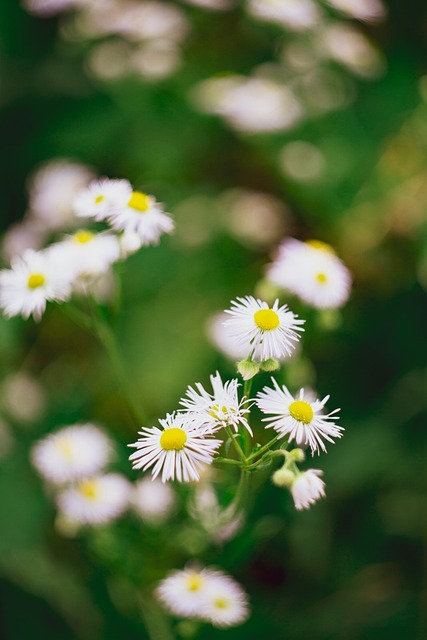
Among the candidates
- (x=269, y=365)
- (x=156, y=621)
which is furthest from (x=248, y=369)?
(x=156, y=621)

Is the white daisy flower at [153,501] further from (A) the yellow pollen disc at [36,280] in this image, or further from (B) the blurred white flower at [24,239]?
(B) the blurred white flower at [24,239]

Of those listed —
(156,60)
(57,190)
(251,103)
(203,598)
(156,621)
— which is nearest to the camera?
(203,598)

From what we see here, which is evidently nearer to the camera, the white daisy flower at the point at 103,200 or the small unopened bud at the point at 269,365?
the small unopened bud at the point at 269,365

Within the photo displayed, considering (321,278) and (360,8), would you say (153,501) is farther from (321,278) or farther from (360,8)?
(360,8)

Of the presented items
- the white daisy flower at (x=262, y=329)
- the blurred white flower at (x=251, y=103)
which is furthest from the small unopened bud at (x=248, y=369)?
the blurred white flower at (x=251, y=103)

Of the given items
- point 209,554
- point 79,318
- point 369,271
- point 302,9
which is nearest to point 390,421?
point 369,271
